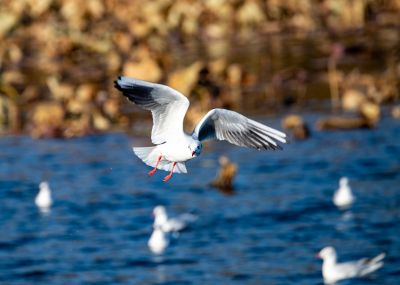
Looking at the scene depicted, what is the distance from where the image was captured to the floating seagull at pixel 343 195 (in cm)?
2175

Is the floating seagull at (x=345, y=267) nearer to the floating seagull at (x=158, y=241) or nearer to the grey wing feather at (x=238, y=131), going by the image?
the floating seagull at (x=158, y=241)

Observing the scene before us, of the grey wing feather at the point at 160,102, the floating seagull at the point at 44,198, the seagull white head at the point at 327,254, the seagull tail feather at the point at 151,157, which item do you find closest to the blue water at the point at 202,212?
the floating seagull at the point at 44,198

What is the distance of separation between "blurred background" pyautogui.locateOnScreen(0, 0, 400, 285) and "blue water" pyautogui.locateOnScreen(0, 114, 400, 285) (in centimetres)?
5

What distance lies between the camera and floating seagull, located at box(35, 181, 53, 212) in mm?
23281

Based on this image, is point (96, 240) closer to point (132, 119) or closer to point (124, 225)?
point (124, 225)

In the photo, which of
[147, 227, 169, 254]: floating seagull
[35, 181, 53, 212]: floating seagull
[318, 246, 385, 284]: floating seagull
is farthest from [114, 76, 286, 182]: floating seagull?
[35, 181, 53, 212]: floating seagull

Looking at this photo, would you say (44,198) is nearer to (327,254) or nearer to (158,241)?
(158,241)

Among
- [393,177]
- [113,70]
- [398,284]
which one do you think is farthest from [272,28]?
[398,284]

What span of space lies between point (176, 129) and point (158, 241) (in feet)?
24.2

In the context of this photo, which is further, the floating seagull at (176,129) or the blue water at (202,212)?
the blue water at (202,212)

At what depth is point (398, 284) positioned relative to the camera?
17.9 metres

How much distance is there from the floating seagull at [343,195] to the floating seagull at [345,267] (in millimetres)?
3451

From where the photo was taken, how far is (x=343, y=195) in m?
21.9

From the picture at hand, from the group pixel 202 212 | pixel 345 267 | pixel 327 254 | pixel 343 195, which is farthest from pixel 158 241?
pixel 343 195
